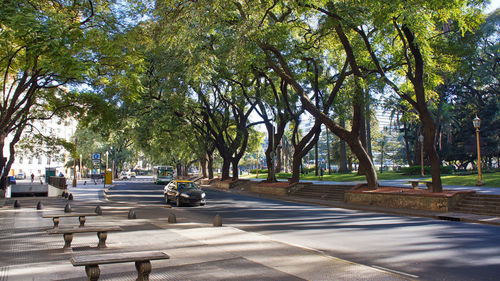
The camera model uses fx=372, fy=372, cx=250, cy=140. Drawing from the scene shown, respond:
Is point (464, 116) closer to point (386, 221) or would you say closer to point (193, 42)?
point (386, 221)

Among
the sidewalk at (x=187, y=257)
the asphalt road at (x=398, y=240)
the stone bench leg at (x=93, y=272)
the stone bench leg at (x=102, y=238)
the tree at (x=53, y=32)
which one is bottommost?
the asphalt road at (x=398, y=240)

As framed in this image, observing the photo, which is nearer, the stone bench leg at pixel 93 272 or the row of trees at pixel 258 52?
the stone bench leg at pixel 93 272

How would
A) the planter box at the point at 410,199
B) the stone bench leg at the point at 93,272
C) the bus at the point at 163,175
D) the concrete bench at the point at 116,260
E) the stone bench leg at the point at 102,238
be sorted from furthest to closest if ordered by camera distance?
the bus at the point at 163,175, the planter box at the point at 410,199, the stone bench leg at the point at 102,238, the stone bench leg at the point at 93,272, the concrete bench at the point at 116,260

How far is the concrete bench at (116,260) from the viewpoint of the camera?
16.7 feet

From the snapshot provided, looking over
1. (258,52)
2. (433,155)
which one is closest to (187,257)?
(433,155)

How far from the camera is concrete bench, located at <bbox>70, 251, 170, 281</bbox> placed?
510 centimetres

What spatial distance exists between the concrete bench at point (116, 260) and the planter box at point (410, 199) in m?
15.5

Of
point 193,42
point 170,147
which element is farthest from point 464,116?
point 193,42

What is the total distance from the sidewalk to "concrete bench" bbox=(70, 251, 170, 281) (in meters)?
0.93

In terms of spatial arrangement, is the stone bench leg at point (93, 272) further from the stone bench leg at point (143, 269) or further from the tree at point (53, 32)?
the tree at point (53, 32)

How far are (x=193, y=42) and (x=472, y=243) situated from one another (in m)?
12.2

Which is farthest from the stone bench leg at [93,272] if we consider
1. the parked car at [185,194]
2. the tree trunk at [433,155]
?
the tree trunk at [433,155]

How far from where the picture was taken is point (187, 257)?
7.84 metres

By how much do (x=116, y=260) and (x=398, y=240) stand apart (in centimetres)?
792
